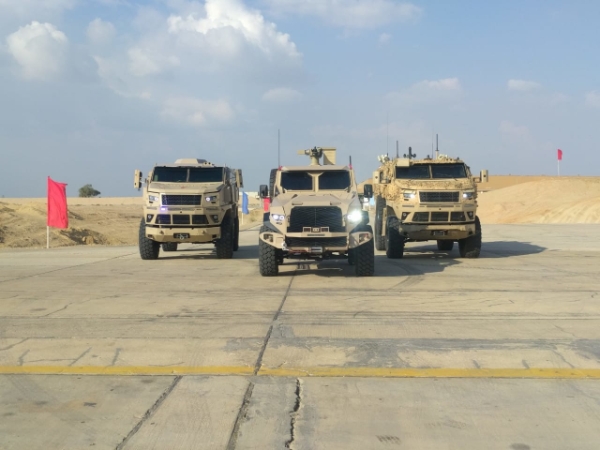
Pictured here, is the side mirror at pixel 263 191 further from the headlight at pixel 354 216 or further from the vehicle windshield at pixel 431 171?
the vehicle windshield at pixel 431 171

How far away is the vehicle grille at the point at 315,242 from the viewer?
12195 mm

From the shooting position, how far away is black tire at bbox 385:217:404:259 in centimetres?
1619

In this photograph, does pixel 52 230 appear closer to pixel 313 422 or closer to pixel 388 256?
pixel 388 256

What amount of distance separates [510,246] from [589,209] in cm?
2163

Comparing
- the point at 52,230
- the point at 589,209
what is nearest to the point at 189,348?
the point at 52,230

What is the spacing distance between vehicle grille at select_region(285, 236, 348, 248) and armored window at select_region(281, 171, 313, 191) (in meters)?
1.83

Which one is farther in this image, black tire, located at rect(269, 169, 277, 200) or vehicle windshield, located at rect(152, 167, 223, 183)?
vehicle windshield, located at rect(152, 167, 223, 183)

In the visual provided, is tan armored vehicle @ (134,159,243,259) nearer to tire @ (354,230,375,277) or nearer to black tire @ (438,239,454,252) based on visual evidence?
tire @ (354,230,375,277)

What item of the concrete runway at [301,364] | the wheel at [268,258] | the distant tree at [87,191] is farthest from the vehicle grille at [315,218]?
the distant tree at [87,191]

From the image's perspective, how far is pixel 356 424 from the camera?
Result: 4660 mm

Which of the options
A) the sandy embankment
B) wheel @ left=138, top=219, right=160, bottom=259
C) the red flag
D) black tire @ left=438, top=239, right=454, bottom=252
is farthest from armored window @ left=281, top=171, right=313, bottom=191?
the sandy embankment

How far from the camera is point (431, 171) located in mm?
16781

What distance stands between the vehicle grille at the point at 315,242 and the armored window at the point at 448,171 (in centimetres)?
544

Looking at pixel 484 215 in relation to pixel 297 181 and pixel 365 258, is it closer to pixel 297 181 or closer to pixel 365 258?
pixel 297 181
